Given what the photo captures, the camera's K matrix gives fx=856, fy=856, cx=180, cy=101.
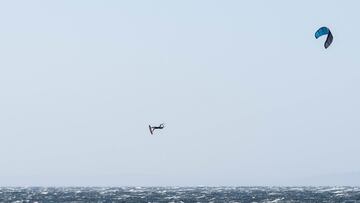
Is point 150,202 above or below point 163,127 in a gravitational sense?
above

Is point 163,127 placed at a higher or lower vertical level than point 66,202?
lower

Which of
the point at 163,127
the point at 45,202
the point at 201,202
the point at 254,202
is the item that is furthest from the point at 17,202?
the point at 163,127

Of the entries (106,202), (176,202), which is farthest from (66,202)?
(176,202)

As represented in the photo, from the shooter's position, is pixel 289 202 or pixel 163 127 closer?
pixel 163 127

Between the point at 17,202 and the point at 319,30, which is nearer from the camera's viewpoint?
the point at 319,30

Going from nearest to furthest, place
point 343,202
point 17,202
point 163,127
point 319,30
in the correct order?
1. point 163,127
2. point 319,30
3. point 343,202
4. point 17,202

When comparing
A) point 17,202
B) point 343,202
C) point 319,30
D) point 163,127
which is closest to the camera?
point 163,127

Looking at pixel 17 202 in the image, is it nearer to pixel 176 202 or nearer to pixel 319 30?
pixel 176 202

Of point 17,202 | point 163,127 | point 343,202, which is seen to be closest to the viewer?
point 163,127

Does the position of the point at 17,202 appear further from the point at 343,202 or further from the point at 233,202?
the point at 343,202
